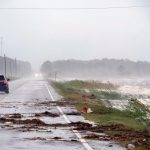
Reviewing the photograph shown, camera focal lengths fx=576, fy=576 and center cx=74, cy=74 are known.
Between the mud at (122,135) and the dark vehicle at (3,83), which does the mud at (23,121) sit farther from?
the dark vehicle at (3,83)

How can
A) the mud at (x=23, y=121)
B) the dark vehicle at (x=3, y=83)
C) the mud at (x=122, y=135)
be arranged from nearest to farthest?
the mud at (x=122, y=135) < the mud at (x=23, y=121) < the dark vehicle at (x=3, y=83)

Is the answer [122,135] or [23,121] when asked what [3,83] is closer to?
[23,121]

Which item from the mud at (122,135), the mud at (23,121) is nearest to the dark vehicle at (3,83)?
the mud at (23,121)

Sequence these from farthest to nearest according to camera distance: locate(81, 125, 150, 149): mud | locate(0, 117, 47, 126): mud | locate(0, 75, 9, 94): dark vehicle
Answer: locate(0, 75, 9, 94): dark vehicle < locate(0, 117, 47, 126): mud < locate(81, 125, 150, 149): mud

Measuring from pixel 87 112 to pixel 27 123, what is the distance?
742 cm

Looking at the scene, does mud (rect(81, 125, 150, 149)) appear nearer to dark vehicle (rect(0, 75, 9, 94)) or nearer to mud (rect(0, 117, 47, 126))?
mud (rect(0, 117, 47, 126))

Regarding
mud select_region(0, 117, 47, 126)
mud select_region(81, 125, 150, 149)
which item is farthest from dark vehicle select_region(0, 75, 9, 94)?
mud select_region(81, 125, 150, 149)

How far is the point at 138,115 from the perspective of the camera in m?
25.8

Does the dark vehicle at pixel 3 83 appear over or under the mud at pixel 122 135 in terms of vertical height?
over

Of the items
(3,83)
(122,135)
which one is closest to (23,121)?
(122,135)

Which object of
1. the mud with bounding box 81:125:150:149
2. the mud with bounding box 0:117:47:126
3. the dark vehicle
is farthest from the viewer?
the dark vehicle

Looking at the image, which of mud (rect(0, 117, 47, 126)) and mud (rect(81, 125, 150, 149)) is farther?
mud (rect(0, 117, 47, 126))

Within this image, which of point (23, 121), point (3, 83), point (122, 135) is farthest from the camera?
point (3, 83)

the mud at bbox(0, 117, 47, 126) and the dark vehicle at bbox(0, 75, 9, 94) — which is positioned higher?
the dark vehicle at bbox(0, 75, 9, 94)
